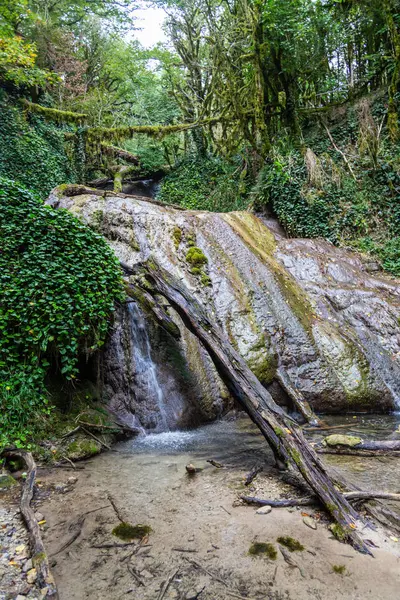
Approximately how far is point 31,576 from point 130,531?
693 millimetres

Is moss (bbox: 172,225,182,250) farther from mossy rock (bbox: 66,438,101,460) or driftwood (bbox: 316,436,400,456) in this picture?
driftwood (bbox: 316,436,400,456)

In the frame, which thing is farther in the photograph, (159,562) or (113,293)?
(113,293)

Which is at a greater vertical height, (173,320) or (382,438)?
(173,320)

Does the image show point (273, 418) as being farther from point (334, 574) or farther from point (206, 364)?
point (206, 364)

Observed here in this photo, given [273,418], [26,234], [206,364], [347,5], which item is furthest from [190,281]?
[347,5]

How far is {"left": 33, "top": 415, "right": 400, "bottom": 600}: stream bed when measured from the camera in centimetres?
193

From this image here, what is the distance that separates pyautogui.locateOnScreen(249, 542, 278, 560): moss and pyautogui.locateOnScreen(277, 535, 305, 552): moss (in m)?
0.08

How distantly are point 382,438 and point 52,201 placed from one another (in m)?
8.22

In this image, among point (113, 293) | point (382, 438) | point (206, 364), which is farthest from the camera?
point (206, 364)

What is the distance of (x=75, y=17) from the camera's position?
58.0 ft

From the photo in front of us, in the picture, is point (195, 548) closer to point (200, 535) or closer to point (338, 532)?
point (200, 535)

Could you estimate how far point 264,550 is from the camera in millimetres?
2244

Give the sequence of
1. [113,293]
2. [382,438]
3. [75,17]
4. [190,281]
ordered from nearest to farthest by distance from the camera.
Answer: [382,438]
[113,293]
[190,281]
[75,17]

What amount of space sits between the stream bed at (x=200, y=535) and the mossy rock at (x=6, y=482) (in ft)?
0.90
